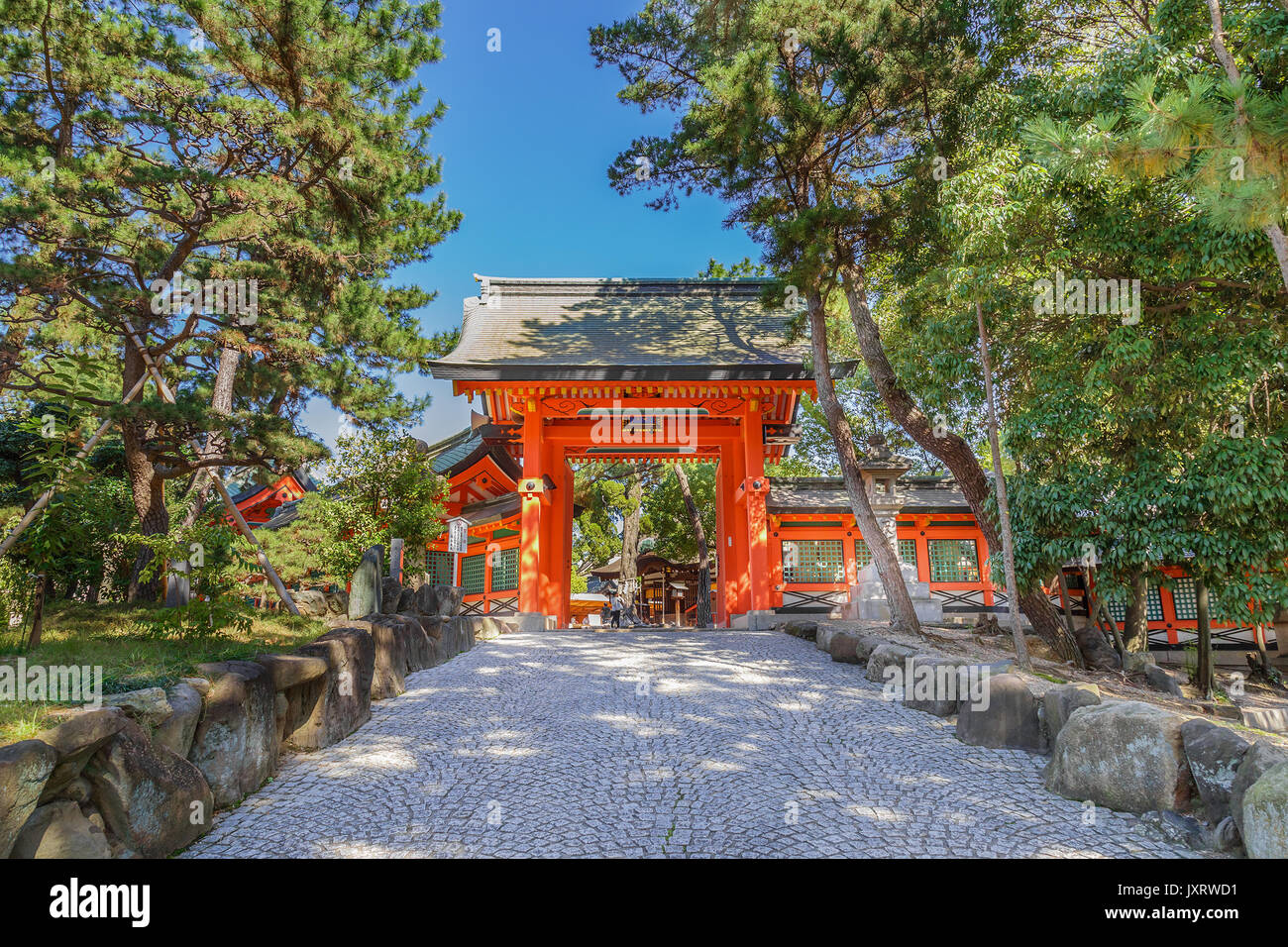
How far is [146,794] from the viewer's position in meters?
2.51

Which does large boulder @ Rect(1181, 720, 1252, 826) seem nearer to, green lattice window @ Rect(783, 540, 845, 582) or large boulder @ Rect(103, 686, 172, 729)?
large boulder @ Rect(103, 686, 172, 729)

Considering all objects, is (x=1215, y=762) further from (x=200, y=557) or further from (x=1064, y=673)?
(x=200, y=557)

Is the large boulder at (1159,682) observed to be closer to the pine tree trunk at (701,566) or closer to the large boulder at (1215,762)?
the large boulder at (1215,762)

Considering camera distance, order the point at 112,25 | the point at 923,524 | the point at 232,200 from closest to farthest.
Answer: the point at 112,25, the point at 232,200, the point at 923,524

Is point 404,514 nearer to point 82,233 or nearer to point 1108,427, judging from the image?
point 82,233

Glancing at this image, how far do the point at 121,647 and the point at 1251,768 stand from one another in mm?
6025

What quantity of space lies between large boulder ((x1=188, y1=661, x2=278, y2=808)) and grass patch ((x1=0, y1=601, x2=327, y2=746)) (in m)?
0.20

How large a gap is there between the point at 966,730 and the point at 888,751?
0.67m

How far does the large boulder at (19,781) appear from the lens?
1965 millimetres

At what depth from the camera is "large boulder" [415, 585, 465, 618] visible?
7.95 m

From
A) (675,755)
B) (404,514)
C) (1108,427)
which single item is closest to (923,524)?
(1108,427)

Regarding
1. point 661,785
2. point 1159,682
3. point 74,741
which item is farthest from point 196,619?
point 1159,682

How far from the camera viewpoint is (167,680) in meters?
3.00

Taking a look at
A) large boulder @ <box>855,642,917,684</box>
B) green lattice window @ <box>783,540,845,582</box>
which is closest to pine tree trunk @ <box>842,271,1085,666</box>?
large boulder @ <box>855,642,917,684</box>
